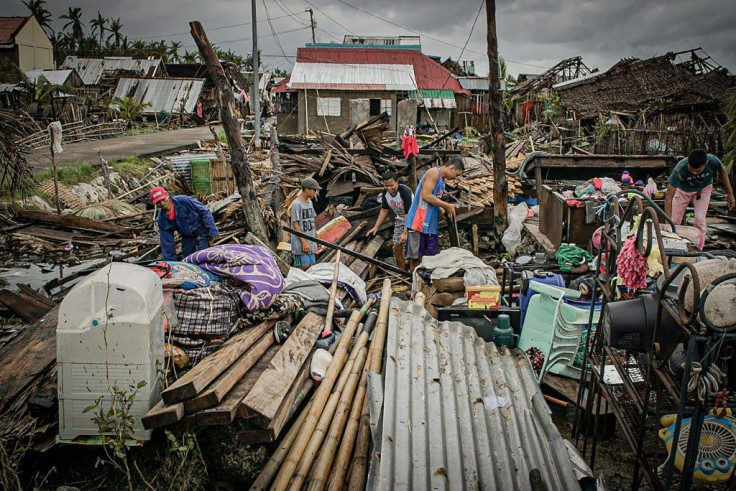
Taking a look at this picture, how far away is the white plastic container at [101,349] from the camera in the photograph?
3.26 metres

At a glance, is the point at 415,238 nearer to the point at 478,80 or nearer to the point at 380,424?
the point at 380,424

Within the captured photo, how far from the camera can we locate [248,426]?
11.3 ft

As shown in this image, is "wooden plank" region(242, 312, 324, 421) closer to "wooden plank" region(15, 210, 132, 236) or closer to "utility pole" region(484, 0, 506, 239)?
"utility pole" region(484, 0, 506, 239)

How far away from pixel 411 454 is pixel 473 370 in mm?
1202

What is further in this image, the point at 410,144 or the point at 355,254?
the point at 410,144

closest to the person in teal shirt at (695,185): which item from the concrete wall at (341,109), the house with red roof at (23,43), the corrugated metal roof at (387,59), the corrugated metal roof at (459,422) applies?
the corrugated metal roof at (459,422)

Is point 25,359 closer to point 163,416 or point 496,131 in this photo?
point 163,416

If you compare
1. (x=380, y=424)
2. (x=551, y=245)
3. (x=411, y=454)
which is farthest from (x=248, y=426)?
(x=551, y=245)

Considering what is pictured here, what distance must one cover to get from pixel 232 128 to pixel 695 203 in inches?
256

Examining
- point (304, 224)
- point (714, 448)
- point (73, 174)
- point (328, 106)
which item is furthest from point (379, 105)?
point (714, 448)

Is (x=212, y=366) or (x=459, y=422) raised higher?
(x=212, y=366)

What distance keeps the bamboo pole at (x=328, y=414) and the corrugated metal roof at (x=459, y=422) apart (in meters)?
0.39

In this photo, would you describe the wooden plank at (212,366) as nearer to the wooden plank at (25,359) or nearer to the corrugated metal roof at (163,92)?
the wooden plank at (25,359)

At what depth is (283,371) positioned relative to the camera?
3830mm
